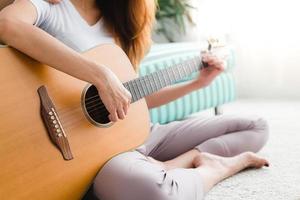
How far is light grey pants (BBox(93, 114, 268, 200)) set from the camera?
101cm

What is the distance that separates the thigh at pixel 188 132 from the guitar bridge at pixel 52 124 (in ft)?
1.42

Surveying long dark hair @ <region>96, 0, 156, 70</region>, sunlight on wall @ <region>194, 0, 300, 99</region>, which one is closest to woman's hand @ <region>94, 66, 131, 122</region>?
long dark hair @ <region>96, 0, 156, 70</region>

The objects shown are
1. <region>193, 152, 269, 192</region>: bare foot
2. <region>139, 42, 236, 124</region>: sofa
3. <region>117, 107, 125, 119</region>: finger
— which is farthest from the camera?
<region>139, 42, 236, 124</region>: sofa

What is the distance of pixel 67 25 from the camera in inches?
45.2

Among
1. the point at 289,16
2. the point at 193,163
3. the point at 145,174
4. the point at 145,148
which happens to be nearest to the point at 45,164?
the point at 145,174

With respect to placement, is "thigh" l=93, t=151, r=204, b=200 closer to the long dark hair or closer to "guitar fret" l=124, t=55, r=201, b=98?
"guitar fret" l=124, t=55, r=201, b=98

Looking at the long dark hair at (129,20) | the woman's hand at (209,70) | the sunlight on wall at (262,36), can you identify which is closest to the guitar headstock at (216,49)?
the woman's hand at (209,70)

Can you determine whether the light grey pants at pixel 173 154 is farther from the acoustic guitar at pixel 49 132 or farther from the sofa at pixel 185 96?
the sofa at pixel 185 96

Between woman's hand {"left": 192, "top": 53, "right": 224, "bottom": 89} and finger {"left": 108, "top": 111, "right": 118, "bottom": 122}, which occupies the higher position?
finger {"left": 108, "top": 111, "right": 118, "bottom": 122}

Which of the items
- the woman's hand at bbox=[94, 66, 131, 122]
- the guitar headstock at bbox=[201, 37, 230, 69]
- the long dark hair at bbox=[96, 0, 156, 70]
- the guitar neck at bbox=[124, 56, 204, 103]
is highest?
the long dark hair at bbox=[96, 0, 156, 70]

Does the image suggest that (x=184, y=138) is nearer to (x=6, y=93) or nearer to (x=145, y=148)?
(x=145, y=148)

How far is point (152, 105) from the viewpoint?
142 cm

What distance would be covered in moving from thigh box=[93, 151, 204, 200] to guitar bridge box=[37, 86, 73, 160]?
0.11 meters

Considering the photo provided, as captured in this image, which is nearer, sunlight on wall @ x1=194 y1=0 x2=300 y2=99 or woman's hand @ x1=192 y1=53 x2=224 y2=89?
woman's hand @ x1=192 y1=53 x2=224 y2=89
